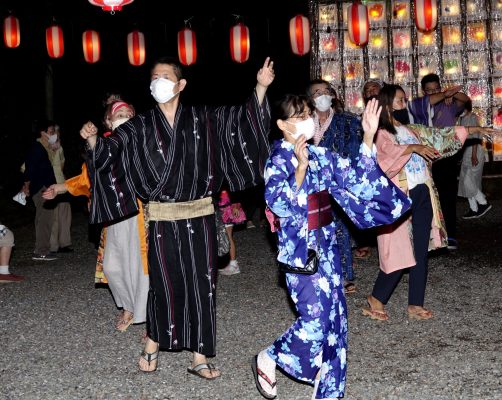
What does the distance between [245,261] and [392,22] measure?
25.8 ft

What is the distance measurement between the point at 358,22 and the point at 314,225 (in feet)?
34.3

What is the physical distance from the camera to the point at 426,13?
45.4 ft

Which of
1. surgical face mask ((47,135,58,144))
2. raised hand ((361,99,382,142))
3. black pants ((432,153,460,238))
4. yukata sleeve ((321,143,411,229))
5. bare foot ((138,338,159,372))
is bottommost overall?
bare foot ((138,338,159,372))

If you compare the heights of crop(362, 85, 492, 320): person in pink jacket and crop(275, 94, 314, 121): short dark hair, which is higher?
crop(275, 94, 314, 121): short dark hair

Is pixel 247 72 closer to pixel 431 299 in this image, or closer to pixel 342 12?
pixel 342 12

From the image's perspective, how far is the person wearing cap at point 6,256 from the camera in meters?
8.75

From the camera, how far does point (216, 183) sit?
17.0ft

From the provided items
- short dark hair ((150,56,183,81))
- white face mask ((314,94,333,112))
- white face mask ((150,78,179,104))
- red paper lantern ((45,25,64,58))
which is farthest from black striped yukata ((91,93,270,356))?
red paper lantern ((45,25,64,58))

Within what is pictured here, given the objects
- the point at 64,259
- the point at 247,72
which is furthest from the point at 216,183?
the point at 247,72

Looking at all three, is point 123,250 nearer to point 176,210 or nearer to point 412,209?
point 176,210

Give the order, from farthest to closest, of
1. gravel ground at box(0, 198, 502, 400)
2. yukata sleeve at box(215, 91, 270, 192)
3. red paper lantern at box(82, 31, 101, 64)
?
red paper lantern at box(82, 31, 101, 64) → yukata sleeve at box(215, 91, 270, 192) → gravel ground at box(0, 198, 502, 400)

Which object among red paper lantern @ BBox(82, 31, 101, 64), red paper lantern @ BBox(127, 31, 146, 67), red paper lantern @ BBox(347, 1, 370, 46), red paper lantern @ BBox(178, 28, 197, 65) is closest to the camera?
red paper lantern @ BBox(347, 1, 370, 46)

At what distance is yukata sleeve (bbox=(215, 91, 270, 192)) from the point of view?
17.0 feet

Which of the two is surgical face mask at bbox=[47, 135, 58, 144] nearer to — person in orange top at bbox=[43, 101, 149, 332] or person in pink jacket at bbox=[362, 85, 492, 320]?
person in orange top at bbox=[43, 101, 149, 332]
